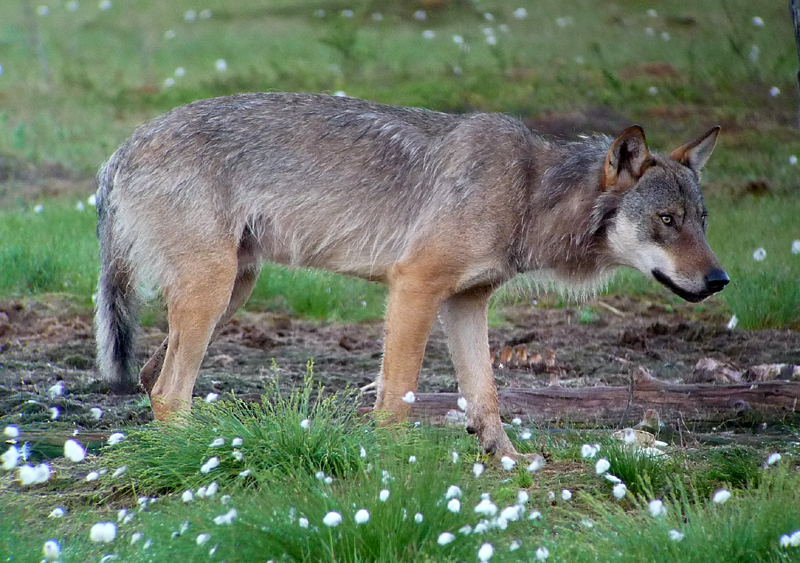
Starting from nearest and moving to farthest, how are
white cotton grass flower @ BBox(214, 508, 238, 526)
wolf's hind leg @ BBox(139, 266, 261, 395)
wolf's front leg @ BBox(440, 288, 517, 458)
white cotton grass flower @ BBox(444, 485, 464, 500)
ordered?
white cotton grass flower @ BBox(214, 508, 238, 526) → white cotton grass flower @ BBox(444, 485, 464, 500) → wolf's front leg @ BBox(440, 288, 517, 458) → wolf's hind leg @ BBox(139, 266, 261, 395)

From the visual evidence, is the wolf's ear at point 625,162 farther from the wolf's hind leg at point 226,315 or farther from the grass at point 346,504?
the wolf's hind leg at point 226,315

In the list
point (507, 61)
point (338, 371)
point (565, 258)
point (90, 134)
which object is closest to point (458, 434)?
point (565, 258)

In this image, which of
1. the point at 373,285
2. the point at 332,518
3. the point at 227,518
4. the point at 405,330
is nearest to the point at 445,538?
the point at 332,518

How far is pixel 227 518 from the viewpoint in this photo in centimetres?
334

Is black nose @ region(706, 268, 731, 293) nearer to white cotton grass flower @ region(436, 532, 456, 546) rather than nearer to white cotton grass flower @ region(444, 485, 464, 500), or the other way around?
white cotton grass flower @ region(444, 485, 464, 500)

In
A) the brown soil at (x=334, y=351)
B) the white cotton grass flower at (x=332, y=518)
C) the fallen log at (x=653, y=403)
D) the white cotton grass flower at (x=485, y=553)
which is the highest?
the white cotton grass flower at (x=332, y=518)

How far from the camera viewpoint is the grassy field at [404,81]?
30.2 ft

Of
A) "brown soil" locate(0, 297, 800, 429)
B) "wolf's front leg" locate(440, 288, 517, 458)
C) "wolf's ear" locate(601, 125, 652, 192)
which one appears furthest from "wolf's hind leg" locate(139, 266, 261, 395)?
"wolf's ear" locate(601, 125, 652, 192)

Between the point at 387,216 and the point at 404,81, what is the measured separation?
414 inches

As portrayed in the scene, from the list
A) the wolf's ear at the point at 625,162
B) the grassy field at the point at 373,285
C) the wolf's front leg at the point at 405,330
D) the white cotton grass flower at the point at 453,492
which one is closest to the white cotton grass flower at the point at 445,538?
the grassy field at the point at 373,285

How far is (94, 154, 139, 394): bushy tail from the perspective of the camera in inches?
231

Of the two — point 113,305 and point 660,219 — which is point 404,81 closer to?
point 113,305

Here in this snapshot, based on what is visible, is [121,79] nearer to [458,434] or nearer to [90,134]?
[90,134]

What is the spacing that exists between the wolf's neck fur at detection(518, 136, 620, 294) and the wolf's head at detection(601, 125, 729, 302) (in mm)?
97
